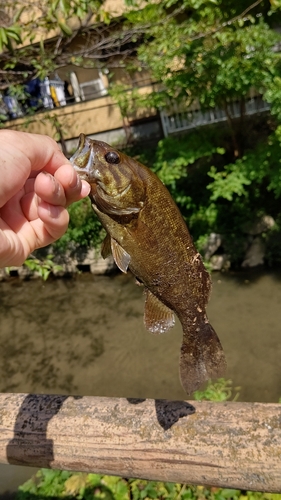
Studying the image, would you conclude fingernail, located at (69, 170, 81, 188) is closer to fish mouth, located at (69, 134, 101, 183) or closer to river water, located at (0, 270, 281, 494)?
fish mouth, located at (69, 134, 101, 183)

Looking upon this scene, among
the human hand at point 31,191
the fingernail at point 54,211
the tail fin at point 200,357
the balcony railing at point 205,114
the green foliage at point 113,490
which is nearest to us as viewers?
the human hand at point 31,191

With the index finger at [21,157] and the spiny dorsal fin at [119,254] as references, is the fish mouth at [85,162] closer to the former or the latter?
the index finger at [21,157]

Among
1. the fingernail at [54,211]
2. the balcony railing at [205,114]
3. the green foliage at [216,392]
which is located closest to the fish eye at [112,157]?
the fingernail at [54,211]

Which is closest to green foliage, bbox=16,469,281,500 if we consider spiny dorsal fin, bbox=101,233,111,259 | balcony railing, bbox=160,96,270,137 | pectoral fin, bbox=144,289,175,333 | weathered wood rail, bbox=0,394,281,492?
weathered wood rail, bbox=0,394,281,492

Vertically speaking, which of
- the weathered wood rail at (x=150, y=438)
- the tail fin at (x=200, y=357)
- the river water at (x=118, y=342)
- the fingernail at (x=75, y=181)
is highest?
the fingernail at (x=75, y=181)

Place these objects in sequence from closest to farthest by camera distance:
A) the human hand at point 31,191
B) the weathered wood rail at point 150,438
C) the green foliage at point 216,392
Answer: the human hand at point 31,191 → the weathered wood rail at point 150,438 → the green foliage at point 216,392

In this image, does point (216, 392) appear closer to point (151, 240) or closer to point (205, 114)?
point (151, 240)
